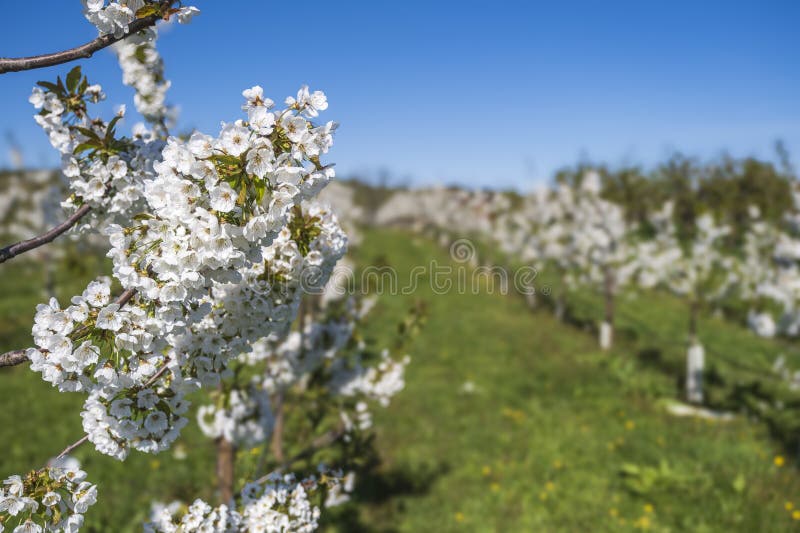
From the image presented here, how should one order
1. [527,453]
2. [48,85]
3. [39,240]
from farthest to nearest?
1. [527,453]
2. [48,85]
3. [39,240]

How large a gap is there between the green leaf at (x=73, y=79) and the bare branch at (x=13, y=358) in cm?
124

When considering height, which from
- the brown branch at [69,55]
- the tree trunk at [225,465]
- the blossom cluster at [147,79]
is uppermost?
the blossom cluster at [147,79]

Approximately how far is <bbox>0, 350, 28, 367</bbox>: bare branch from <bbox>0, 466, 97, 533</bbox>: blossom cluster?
1.31ft

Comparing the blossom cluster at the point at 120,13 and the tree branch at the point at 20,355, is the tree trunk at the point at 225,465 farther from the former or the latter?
the blossom cluster at the point at 120,13

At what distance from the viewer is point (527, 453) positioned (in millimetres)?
7332

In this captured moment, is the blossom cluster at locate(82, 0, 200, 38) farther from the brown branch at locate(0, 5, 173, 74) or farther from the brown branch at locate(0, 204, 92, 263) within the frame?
the brown branch at locate(0, 204, 92, 263)

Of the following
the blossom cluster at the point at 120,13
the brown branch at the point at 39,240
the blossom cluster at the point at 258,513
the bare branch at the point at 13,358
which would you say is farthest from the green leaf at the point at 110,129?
the blossom cluster at the point at 258,513

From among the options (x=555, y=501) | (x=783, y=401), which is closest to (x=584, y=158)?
(x=783, y=401)

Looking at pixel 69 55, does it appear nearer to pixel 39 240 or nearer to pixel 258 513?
pixel 39 240

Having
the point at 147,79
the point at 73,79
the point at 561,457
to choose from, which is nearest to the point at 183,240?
the point at 73,79

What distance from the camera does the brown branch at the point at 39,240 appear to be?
6.40 feet

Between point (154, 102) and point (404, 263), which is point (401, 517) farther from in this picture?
point (404, 263)

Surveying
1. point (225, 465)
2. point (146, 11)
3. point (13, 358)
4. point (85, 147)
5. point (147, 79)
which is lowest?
point (225, 465)

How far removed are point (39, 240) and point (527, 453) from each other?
268 inches
